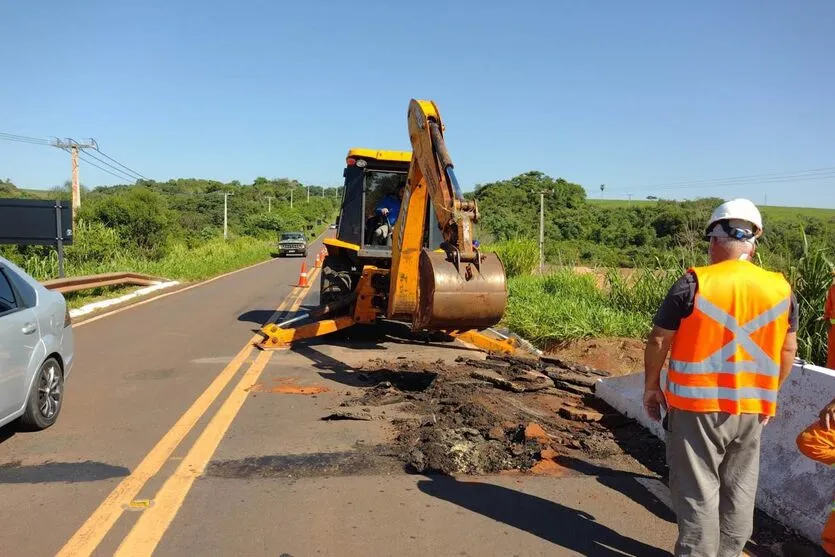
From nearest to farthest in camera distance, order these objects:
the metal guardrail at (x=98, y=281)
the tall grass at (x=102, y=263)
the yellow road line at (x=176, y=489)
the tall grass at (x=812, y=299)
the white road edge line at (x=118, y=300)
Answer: the yellow road line at (x=176, y=489) < the tall grass at (x=812, y=299) < the white road edge line at (x=118, y=300) < the metal guardrail at (x=98, y=281) < the tall grass at (x=102, y=263)

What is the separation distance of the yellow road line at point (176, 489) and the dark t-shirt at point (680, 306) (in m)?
3.07

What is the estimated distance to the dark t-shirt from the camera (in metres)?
3.15

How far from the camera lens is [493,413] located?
6035mm

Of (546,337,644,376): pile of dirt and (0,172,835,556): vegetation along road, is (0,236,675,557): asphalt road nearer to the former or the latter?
(0,172,835,556): vegetation along road

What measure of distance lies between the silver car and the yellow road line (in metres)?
1.46

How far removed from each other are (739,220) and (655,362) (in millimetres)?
835

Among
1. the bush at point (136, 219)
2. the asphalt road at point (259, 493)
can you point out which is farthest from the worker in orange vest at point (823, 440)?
the bush at point (136, 219)

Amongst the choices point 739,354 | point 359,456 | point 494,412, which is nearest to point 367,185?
point 494,412

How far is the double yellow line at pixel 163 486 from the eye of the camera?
3625 millimetres

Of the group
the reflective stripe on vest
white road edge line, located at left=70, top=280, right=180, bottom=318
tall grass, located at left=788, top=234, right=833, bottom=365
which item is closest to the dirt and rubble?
the reflective stripe on vest

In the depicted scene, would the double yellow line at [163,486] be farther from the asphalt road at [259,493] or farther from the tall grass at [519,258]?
the tall grass at [519,258]

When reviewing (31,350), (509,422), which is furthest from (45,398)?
(509,422)

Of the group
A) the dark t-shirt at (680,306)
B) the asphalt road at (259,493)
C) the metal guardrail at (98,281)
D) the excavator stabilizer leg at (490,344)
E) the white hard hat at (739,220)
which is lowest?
the asphalt road at (259,493)

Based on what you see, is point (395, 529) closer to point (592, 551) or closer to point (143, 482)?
point (592, 551)
